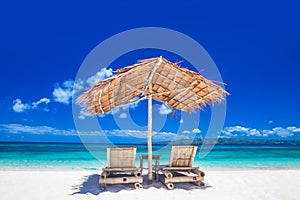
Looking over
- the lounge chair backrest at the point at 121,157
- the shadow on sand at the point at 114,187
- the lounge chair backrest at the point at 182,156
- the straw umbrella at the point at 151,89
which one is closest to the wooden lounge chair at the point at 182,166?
the lounge chair backrest at the point at 182,156

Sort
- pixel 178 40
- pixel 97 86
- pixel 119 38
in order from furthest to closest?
pixel 178 40 < pixel 119 38 < pixel 97 86

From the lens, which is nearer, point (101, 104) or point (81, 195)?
point (81, 195)

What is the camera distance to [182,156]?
464 centimetres

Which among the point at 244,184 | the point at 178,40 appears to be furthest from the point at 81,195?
the point at 178,40

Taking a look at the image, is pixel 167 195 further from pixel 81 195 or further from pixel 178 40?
pixel 178 40

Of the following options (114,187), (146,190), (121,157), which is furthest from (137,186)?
(121,157)

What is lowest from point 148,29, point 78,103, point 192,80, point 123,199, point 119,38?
point 123,199

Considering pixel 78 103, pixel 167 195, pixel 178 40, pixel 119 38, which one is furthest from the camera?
pixel 178 40

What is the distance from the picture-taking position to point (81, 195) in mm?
3861

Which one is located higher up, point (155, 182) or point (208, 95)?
point (208, 95)

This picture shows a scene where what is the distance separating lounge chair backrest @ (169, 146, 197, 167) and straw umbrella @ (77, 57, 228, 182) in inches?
18.1

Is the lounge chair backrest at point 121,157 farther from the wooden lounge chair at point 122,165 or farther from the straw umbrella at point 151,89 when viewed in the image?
the straw umbrella at point 151,89

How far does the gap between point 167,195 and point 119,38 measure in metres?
4.48

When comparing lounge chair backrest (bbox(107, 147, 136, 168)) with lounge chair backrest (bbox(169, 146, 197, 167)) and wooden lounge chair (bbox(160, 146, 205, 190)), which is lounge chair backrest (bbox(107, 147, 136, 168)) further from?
lounge chair backrest (bbox(169, 146, 197, 167))
